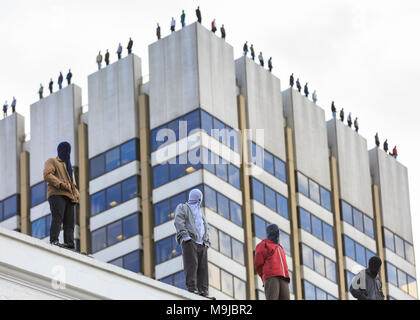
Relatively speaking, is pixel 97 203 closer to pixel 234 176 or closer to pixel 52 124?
pixel 52 124

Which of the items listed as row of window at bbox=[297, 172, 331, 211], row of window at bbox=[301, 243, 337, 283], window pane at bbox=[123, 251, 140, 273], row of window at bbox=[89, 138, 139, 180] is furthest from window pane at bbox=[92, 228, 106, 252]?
row of window at bbox=[297, 172, 331, 211]

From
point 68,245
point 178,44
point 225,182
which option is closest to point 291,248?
point 225,182

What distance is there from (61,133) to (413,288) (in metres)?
24.9

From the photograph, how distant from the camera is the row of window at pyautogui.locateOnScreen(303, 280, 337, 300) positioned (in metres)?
74.9

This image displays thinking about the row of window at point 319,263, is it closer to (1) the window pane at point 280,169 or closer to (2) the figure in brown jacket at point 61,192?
(1) the window pane at point 280,169

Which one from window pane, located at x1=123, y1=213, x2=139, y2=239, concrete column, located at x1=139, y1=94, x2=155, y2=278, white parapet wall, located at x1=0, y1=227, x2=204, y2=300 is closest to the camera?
white parapet wall, located at x1=0, y1=227, x2=204, y2=300

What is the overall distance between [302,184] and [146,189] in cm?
1043

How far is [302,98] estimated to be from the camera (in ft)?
261

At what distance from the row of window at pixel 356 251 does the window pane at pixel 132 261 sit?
49.5 feet

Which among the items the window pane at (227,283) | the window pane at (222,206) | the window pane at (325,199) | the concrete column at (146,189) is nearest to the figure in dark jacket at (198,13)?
the concrete column at (146,189)

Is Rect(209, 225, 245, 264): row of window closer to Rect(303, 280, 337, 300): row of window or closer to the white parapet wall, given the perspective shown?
Rect(303, 280, 337, 300): row of window

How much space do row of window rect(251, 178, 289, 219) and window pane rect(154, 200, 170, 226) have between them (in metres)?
5.12

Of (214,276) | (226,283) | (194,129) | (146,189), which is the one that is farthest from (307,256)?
(194,129)

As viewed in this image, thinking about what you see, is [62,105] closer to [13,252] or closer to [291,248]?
[291,248]
